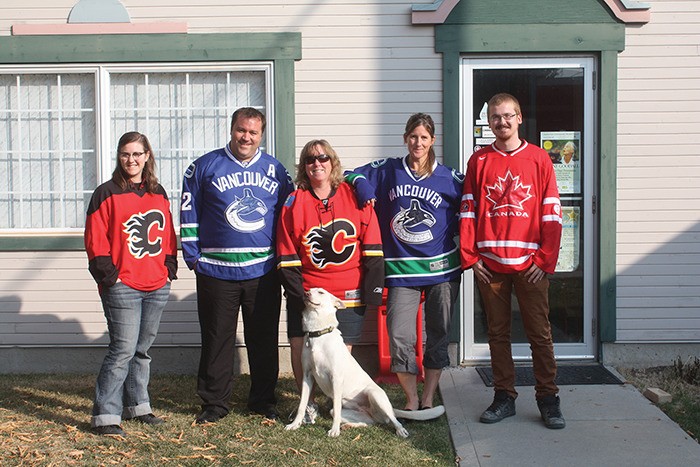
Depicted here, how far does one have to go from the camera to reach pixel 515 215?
490 cm

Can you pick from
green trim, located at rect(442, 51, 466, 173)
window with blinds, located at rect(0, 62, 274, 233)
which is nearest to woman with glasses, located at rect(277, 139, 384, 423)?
green trim, located at rect(442, 51, 466, 173)

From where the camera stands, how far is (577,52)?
21.2ft

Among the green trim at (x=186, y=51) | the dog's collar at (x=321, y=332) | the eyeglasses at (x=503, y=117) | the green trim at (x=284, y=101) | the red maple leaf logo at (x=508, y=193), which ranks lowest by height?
the dog's collar at (x=321, y=332)

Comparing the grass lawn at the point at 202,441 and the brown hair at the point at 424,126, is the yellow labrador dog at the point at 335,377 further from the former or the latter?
the brown hair at the point at 424,126

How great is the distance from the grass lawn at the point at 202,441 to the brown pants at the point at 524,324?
57cm

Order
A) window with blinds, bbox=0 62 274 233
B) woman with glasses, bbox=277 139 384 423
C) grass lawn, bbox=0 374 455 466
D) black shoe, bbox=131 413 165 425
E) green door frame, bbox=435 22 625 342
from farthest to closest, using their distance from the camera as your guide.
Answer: window with blinds, bbox=0 62 274 233, green door frame, bbox=435 22 625 342, black shoe, bbox=131 413 165 425, woman with glasses, bbox=277 139 384 423, grass lawn, bbox=0 374 455 466

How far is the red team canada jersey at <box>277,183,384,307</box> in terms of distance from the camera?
16.4 feet

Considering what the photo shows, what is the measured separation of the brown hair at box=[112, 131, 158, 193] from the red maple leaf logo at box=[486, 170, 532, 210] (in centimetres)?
210

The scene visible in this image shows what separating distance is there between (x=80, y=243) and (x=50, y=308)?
24.1 inches

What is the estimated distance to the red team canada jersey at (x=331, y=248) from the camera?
5.00 m

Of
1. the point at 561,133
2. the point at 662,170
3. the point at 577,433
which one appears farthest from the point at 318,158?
the point at 662,170

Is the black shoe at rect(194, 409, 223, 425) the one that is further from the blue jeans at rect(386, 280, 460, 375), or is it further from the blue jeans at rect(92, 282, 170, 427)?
the blue jeans at rect(386, 280, 460, 375)

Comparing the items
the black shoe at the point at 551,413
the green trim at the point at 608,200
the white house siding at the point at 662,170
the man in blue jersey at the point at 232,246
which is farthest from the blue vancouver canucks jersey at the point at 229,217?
the white house siding at the point at 662,170

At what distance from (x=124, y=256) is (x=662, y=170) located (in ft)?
13.8
